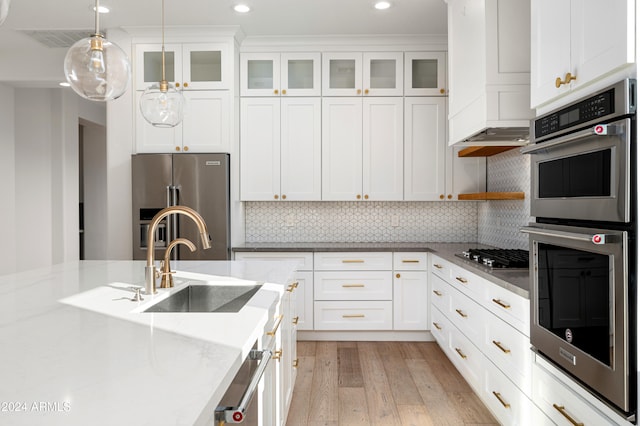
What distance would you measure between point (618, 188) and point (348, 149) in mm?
3048

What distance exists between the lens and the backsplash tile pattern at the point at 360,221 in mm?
4648

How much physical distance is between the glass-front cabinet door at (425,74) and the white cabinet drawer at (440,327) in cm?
196

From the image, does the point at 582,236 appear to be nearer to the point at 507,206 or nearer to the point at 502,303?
the point at 502,303

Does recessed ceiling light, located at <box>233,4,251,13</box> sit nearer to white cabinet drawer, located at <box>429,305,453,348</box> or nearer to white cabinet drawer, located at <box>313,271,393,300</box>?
white cabinet drawer, located at <box>313,271,393,300</box>

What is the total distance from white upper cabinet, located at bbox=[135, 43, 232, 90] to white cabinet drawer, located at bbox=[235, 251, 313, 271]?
4.86ft

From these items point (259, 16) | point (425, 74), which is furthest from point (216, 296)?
point (425, 74)

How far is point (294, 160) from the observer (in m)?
4.33

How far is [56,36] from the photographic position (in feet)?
13.9

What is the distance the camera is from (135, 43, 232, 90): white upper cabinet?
4.06 meters

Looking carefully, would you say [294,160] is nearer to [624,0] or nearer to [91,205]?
[624,0]

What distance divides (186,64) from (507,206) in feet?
9.92

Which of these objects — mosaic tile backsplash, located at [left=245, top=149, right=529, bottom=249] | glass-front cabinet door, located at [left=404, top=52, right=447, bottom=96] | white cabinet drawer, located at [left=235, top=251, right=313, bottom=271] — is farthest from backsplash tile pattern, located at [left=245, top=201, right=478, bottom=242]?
glass-front cabinet door, located at [left=404, top=52, right=447, bottom=96]

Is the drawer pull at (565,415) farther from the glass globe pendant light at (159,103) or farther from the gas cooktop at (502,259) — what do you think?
the glass globe pendant light at (159,103)

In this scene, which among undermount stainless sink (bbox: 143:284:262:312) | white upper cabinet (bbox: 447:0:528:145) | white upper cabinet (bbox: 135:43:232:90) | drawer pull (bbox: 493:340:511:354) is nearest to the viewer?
undermount stainless sink (bbox: 143:284:262:312)
